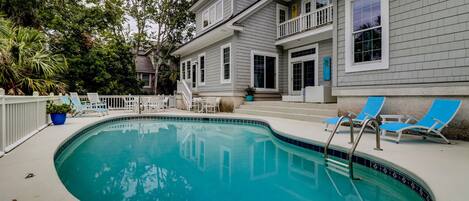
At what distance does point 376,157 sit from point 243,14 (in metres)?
9.49

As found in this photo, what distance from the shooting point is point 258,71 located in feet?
42.2

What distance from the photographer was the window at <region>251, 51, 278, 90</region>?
12.8 meters

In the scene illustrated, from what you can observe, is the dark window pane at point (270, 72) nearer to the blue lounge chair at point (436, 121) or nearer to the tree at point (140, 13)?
the blue lounge chair at point (436, 121)

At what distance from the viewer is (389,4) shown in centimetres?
647

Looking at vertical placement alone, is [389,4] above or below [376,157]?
above

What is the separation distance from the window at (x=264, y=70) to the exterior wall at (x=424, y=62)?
6.15 m

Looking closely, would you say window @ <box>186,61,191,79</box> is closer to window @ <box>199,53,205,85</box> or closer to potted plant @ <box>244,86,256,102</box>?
window @ <box>199,53,205,85</box>

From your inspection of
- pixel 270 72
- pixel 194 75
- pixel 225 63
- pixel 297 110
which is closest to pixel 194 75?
pixel 194 75

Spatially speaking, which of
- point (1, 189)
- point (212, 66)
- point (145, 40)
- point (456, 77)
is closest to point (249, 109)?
point (212, 66)

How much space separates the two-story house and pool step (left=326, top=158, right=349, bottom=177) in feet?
22.4

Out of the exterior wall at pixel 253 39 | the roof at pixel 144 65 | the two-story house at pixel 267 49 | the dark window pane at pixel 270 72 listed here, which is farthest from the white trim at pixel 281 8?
the roof at pixel 144 65

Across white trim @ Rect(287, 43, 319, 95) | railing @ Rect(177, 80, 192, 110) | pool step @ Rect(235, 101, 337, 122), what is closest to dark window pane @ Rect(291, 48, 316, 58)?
white trim @ Rect(287, 43, 319, 95)

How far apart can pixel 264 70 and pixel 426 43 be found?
25.6 feet

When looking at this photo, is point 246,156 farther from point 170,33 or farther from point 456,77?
point 170,33
